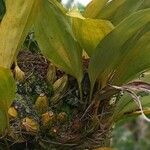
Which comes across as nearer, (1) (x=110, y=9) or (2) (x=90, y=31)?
(2) (x=90, y=31)

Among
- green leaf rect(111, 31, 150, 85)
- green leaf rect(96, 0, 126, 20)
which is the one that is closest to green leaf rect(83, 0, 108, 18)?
green leaf rect(96, 0, 126, 20)

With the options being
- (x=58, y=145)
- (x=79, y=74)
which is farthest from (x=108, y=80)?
(x=58, y=145)

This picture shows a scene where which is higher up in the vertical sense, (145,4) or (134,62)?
(145,4)

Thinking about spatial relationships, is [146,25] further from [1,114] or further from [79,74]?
[1,114]

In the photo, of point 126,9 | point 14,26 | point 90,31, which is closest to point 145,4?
point 126,9

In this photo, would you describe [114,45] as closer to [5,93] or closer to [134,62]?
[134,62]

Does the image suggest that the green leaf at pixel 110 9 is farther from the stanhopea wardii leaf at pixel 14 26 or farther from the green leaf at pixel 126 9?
the stanhopea wardii leaf at pixel 14 26
